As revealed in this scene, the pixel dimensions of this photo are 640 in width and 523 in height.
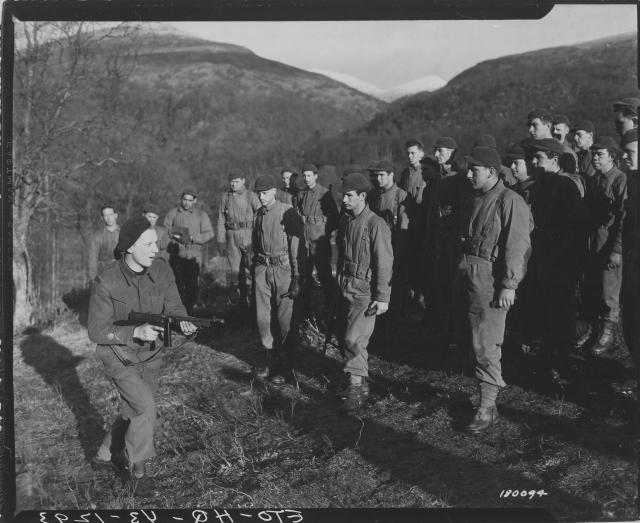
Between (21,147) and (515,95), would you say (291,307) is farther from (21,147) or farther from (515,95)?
(515,95)

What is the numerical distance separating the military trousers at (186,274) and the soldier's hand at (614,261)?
610 centimetres

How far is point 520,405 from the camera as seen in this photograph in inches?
189

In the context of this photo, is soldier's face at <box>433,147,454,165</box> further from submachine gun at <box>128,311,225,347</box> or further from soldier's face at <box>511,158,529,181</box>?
submachine gun at <box>128,311,225,347</box>

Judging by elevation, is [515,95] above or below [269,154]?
above

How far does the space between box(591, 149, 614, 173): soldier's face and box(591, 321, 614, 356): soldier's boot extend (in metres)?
1.57

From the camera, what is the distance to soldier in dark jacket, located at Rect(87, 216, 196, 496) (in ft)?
13.0

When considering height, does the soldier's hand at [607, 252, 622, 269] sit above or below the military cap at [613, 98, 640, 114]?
below

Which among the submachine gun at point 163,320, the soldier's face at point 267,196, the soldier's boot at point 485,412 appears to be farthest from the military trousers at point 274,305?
the soldier's boot at point 485,412

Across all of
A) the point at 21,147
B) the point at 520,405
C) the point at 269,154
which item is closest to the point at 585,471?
the point at 520,405

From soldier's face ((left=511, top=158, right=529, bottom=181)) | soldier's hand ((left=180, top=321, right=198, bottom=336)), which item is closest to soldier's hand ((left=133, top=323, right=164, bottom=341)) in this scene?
soldier's hand ((left=180, top=321, right=198, bottom=336))

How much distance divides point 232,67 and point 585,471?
3135 cm

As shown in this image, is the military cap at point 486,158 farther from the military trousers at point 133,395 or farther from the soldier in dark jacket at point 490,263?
the military trousers at point 133,395

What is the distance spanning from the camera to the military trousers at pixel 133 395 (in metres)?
4.07

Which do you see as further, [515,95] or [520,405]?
[515,95]
